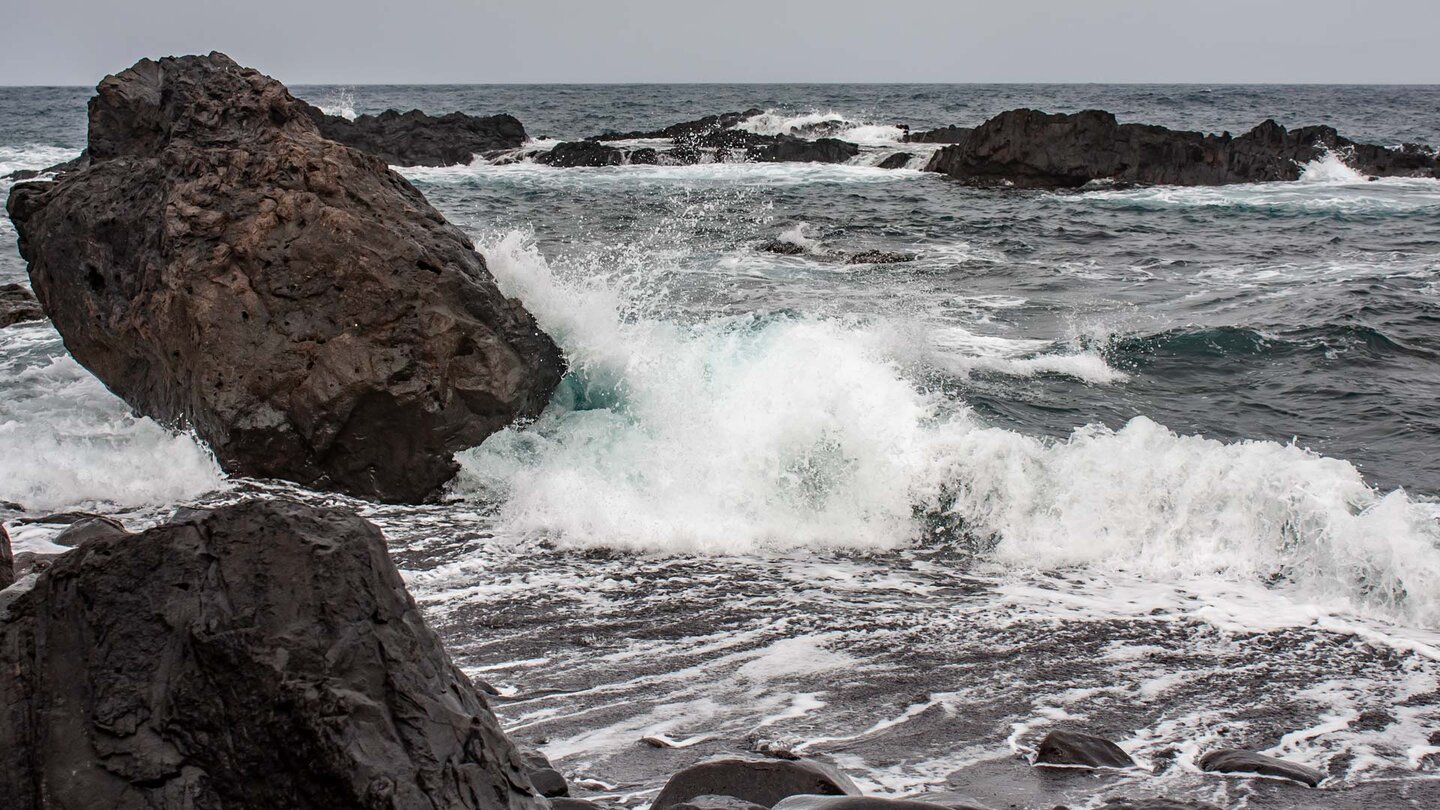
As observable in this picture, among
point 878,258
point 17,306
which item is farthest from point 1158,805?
point 878,258

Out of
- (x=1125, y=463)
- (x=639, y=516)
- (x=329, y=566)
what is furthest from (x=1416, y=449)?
(x=329, y=566)

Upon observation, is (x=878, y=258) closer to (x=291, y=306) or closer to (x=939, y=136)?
(x=291, y=306)

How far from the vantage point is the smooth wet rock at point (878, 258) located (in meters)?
16.0

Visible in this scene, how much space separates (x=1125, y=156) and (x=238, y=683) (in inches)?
1076

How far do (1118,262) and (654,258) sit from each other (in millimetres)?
6523

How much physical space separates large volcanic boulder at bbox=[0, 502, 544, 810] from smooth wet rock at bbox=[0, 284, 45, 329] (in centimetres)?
1008

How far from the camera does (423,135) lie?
3322 cm

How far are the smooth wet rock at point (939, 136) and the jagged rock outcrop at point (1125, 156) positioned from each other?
5.44 metres

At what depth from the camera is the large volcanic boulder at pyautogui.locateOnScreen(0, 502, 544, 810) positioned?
2.51m

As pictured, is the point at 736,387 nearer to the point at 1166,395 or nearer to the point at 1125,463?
the point at 1125,463

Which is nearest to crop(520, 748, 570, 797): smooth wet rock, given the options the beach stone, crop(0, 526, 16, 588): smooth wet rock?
the beach stone

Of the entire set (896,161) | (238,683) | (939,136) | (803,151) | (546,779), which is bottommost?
(546,779)

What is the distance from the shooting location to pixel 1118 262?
16453 mm

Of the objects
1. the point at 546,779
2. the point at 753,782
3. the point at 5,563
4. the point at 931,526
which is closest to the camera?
the point at 753,782
